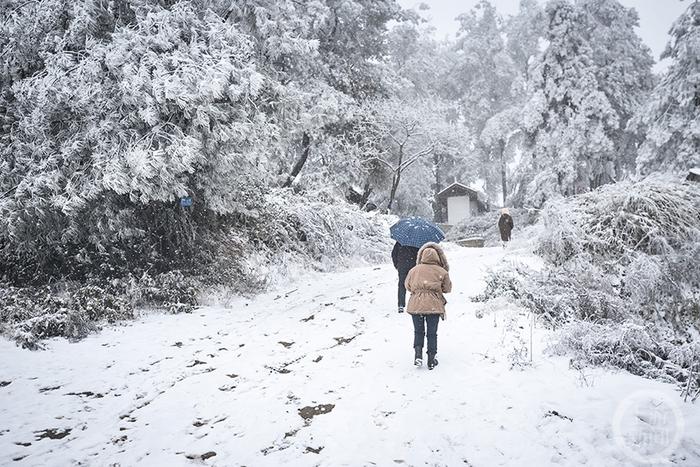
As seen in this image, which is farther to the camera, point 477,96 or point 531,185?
point 477,96

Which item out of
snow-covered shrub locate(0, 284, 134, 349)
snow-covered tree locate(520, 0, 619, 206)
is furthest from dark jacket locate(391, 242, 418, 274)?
snow-covered tree locate(520, 0, 619, 206)

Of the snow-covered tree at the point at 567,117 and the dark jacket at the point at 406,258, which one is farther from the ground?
the snow-covered tree at the point at 567,117

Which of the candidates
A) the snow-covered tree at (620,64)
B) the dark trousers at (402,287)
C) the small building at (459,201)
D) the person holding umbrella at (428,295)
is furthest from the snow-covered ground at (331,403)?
the small building at (459,201)

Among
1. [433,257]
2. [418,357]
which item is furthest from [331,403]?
[433,257]

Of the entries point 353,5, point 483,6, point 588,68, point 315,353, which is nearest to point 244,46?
point 315,353

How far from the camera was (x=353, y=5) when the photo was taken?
16234mm

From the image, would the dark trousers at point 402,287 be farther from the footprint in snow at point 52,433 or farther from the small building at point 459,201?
the small building at point 459,201

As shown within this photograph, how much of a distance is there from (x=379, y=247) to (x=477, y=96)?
2897 centimetres

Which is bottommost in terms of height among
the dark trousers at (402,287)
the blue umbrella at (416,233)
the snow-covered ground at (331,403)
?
the snow-covered ground at (331,403)

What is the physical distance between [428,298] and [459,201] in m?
32.9

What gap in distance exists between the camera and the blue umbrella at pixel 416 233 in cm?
686

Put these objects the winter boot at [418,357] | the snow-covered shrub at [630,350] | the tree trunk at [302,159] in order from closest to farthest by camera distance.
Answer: the snow-covered shrub at [630,350]
the winter boot at [418,357]
the tree trunk at [302,159]

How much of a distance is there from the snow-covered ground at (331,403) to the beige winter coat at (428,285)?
84cm

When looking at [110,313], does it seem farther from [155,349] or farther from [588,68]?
[588,68]
